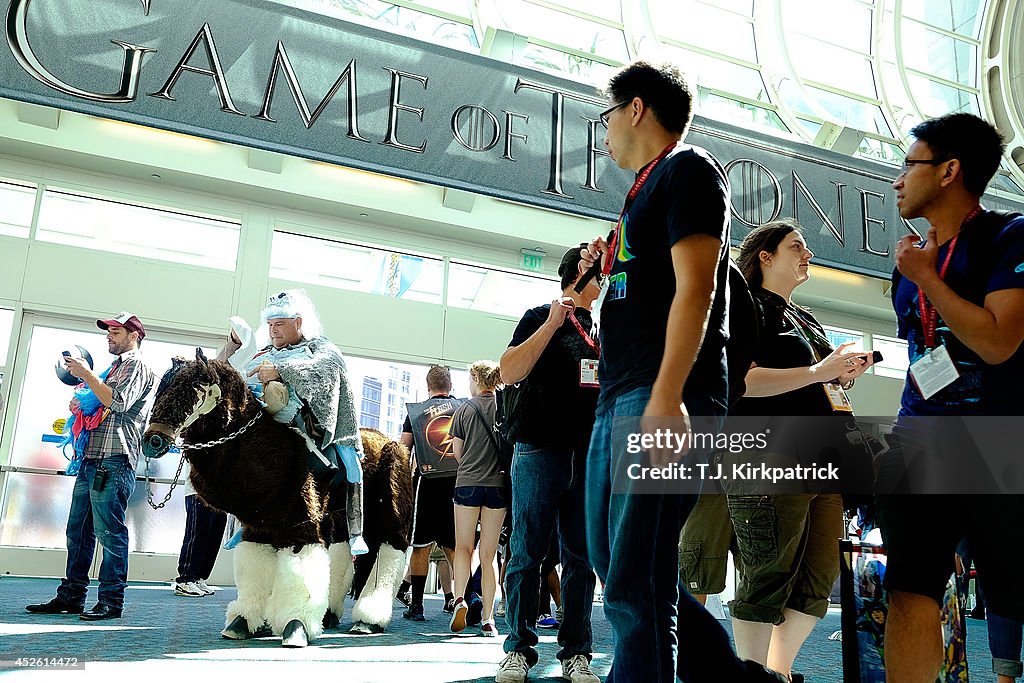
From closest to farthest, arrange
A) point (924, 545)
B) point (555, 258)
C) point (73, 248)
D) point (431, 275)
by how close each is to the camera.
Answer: point (924, 545) → point (73, 248) → point (431, 275) → point (555, 258)

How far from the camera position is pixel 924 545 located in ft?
6.10

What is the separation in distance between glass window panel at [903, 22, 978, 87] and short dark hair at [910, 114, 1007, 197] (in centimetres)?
1099

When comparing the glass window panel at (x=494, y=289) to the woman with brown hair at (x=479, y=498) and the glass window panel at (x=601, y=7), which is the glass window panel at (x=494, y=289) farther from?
the woman with brown hair at (x=479, y=498)

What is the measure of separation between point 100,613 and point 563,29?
8655mm

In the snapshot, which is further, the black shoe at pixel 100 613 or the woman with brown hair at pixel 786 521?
the black shoe at pixel 100 613

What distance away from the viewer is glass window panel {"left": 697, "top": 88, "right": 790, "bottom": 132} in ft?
36.6

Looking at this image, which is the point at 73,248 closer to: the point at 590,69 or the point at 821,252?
the point at 590,69

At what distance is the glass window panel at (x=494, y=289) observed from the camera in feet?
36.3

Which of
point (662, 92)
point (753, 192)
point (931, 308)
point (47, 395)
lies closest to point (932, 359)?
point (931, 308)

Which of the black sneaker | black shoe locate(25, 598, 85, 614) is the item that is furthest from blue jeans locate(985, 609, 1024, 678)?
black shoe locate(25, 598, 85, 614)

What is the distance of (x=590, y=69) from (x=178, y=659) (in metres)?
9.20

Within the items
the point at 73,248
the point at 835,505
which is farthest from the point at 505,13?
the point at 835,505

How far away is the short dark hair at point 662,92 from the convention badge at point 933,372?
2.73 ft

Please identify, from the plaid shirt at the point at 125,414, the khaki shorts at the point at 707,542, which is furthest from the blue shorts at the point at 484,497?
the khaki shorts at the point at 707,542
